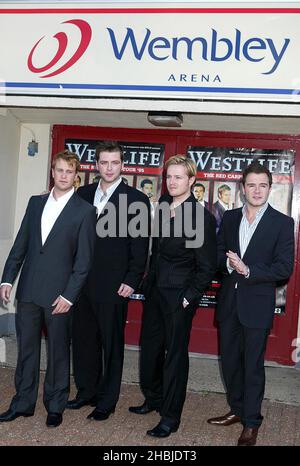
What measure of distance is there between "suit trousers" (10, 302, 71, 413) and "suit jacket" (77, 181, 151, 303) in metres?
0.31

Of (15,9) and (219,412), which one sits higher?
(15,9)

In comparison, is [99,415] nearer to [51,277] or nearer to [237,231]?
[51,277]

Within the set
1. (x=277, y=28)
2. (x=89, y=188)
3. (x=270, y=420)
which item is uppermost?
(x=277, y=28)

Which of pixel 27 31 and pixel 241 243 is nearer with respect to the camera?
pixel 241 243

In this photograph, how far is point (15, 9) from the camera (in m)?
4.77

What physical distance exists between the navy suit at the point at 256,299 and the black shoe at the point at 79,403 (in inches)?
47.6

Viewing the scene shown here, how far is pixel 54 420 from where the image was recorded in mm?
3885

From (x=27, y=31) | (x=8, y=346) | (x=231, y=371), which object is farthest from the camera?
(x=8, y=346)

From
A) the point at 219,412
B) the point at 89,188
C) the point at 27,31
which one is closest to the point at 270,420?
the point at 219,412

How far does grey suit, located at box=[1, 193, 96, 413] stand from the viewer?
3.86m

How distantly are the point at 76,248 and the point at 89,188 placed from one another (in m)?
0.59

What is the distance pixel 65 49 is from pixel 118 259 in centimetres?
195
